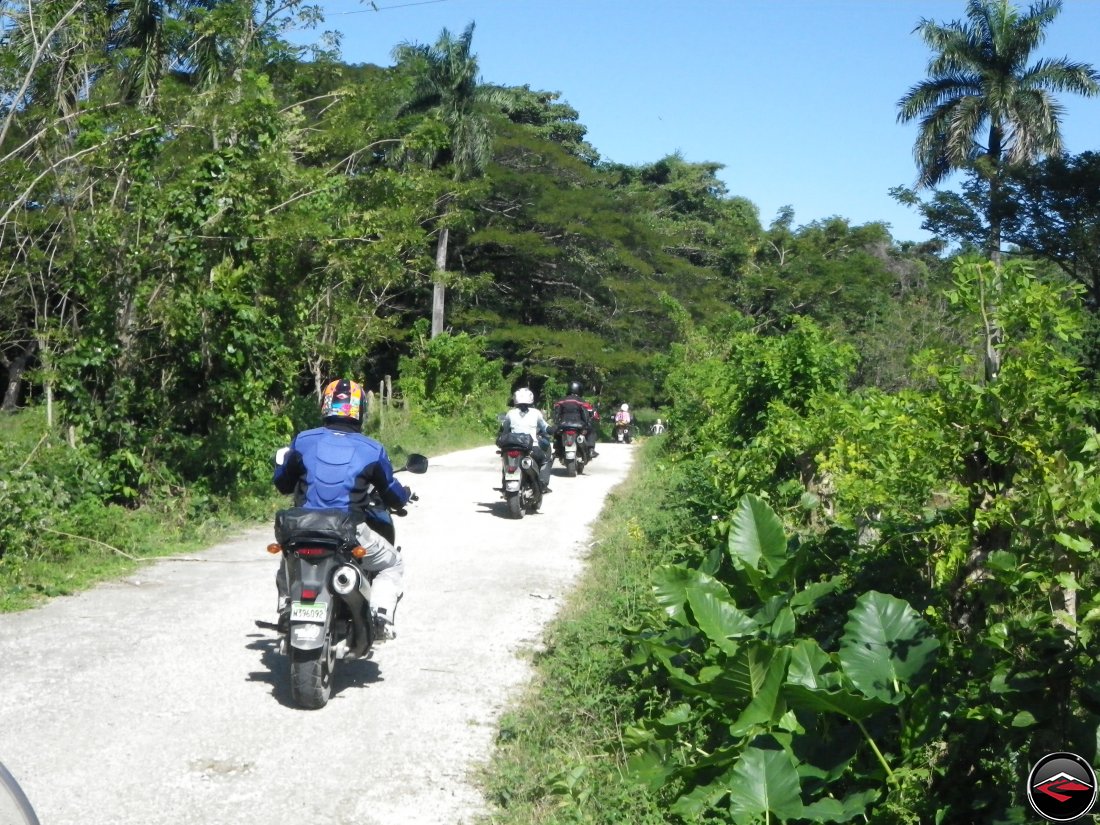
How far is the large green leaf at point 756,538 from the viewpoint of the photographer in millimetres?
6020

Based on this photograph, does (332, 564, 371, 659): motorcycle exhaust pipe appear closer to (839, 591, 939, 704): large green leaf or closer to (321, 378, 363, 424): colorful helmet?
(321, 378, 363, 424): colorful helmet

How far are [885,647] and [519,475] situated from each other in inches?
400

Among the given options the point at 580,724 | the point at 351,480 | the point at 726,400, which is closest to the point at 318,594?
the point at 351,480

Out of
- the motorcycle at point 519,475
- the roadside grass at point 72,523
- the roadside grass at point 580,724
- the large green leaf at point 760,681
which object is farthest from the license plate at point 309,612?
the motorcycle at point 519,475

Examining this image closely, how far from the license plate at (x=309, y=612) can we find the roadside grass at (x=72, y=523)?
314 cm

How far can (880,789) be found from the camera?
451 centimetres

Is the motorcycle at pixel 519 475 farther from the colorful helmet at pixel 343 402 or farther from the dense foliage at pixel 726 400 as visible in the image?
the colorful helmet at pixel 343 402

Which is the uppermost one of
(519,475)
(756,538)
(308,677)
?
(756,538)

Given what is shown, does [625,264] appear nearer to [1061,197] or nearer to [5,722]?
[1061,197]

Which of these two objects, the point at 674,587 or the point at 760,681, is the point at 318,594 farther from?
the point at 760,681

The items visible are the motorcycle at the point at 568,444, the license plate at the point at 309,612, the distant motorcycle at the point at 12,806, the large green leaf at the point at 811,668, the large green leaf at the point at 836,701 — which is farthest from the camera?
the motorcycle at the point at 568,444

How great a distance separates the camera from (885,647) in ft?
15.5

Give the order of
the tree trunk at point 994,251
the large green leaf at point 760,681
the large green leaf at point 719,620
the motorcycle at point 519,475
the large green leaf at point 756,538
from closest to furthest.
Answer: the large green leaf at point 760,681 < the tree trunk at point 994,251 < the large green leaf at point 719,620 < the large green leaf at point 756,538 < the motorcycle at point 519,475

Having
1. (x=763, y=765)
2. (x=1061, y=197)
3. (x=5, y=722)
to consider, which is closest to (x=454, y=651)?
(x=5, y=722)
